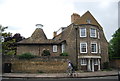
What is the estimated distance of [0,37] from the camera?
20.6 m

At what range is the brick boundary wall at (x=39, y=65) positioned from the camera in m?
24.6

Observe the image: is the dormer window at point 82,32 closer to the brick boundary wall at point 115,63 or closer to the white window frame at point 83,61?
the white window frame at point 83,61

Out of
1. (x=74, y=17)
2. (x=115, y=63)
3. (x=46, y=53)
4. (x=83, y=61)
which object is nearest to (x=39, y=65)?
(x=46, y=53)

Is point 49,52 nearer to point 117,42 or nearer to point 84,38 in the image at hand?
point 84,38

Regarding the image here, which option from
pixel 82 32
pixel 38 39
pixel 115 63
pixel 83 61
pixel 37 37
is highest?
pixel 82 32

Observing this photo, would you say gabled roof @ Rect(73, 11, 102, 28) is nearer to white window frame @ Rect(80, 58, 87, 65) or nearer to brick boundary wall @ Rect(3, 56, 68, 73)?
white window frame @ Rect(80, 58, 87, 65)

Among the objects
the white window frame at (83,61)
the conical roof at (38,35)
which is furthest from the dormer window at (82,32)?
the conical roof at (38,35)

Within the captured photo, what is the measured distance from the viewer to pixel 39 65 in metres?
24.8

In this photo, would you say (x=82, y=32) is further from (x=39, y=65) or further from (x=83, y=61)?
(x=39, y=65)

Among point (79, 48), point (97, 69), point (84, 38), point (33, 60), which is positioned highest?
point (84, 38)

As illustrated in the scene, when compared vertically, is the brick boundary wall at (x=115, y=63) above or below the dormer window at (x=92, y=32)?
below

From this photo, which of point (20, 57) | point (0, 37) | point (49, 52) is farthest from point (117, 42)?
point (0, 37)

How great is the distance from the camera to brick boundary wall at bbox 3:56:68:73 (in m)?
24.6

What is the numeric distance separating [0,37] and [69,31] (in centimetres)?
1457
